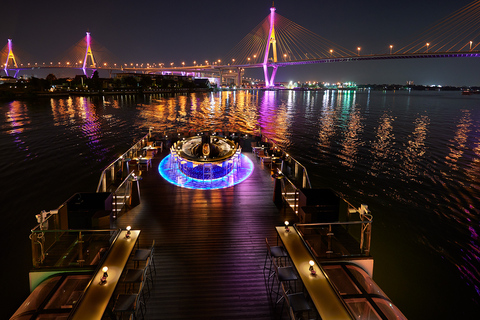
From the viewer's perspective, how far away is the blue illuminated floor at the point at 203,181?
11.2m

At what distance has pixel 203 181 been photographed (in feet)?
38.3

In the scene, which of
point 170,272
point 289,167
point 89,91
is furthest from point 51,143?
point 89,91

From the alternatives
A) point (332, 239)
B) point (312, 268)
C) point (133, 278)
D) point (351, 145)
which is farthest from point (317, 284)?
point (351, 145)

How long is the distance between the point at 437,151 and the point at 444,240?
1799cm

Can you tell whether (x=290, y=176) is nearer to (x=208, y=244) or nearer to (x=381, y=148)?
(x=208, y=244)

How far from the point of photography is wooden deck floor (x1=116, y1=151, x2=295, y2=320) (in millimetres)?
5336

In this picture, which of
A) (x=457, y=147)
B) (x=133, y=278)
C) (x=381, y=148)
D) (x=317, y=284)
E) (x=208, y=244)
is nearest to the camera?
(x=317, y=284)

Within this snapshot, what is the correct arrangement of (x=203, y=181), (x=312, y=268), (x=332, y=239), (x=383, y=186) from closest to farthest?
(x=312, y=268) < (x=332, y=239) < (x=203, y=181) < (x=383, y=186)

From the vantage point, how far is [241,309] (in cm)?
523

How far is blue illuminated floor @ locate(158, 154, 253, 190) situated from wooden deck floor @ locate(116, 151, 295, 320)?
1.47ft

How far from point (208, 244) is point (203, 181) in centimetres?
466

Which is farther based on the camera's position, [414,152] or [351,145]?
[351,145]

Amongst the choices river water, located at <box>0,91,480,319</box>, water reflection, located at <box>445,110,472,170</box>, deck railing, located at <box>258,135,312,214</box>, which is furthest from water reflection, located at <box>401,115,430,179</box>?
deck railing, located at <box>258,135,312,214</box>

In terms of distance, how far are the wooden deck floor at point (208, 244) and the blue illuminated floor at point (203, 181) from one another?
1.47ft
